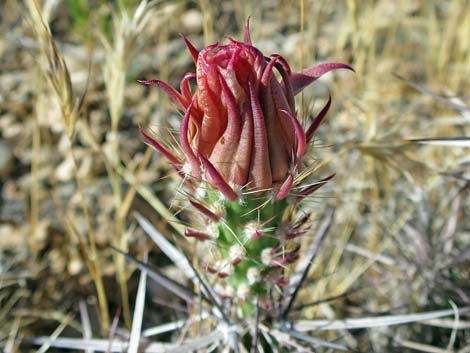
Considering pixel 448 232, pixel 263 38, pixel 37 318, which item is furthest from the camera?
pixel 263 38

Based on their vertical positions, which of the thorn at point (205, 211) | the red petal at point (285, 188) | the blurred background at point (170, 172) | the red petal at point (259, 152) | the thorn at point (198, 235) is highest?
the red petal at point (259, 152)

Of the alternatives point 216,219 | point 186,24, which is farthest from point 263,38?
point 216,219

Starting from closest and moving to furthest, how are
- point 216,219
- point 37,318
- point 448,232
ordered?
point 216,219, point 448,232, point 37,318

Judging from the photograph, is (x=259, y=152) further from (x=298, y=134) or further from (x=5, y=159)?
(x=5, y=159)

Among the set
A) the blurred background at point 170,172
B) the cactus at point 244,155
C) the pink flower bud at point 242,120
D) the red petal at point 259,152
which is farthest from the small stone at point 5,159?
the red petal at point 259,152

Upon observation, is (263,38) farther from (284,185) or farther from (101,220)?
(284,185)

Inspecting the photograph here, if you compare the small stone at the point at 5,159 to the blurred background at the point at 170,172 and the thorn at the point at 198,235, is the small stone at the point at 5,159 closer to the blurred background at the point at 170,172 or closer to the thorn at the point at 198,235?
the blurred background at the point at 170,172

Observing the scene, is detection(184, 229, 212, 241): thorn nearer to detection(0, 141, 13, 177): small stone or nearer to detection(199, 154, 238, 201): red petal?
detection(199, 154, 238, 201): red petal

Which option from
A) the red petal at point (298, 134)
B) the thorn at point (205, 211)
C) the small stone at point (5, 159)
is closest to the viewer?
the red petal at point (298, 134)

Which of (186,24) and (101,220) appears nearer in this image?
(101,220)
